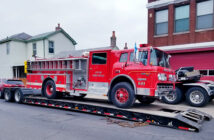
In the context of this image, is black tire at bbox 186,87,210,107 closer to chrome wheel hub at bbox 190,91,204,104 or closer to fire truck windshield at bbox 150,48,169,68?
chrome wheel hub at bbox 190,91,204,104

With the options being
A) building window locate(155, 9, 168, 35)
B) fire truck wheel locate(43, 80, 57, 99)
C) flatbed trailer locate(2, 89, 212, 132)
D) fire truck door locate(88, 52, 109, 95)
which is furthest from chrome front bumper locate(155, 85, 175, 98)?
building window locate(155, 9, 168, 35)

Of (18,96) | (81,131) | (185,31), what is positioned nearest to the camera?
(81,131)

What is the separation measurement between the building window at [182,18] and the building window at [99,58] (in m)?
8.73

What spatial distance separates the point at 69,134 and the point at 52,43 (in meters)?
21.9

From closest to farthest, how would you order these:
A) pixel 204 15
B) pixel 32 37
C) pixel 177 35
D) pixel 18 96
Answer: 1. pixel 18 96
2. pixel 204 15
3. pixel 177 35
4. pixel 32 37

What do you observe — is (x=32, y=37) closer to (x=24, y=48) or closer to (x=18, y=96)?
(x=24, y=48)

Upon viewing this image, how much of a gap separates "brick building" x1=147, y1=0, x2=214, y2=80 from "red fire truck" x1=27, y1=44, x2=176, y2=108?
249 inches

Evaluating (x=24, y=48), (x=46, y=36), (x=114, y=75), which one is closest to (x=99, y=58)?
(x=114, y=75)

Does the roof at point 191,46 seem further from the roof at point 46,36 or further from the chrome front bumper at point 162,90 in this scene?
the roof at point 46,36

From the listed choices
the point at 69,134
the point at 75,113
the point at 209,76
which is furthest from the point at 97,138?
the point at 209,76

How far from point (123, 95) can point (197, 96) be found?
15.6 feet

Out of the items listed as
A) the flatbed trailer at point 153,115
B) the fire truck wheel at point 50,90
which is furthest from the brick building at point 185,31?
the fire truck wheel at point 50,90

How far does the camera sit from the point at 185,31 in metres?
13.0

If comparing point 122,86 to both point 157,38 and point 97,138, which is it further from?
point 157,38
